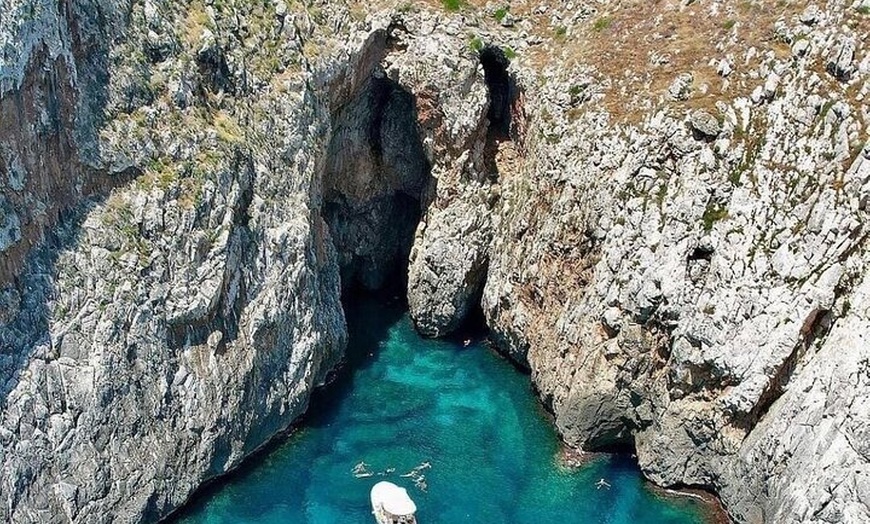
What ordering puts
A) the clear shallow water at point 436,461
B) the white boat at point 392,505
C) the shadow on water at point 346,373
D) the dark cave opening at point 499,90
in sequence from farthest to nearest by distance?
the dark cave opening at point 499,90 → the shadow on water at point 346,373 → the clear shallow water at point 436,461 → the white boat at point 392,505

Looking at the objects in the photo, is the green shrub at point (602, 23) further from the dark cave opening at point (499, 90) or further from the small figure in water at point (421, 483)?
the small figure in water at point (421, 483)

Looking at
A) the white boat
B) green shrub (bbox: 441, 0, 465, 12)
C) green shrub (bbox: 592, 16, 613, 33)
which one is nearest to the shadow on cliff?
the white boat

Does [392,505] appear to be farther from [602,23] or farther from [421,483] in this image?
[602,23]

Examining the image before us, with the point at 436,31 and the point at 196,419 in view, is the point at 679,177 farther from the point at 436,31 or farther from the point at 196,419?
the point at 196,419

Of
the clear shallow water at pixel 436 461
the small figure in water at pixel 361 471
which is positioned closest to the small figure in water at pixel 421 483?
the clear shallow water at pixel 436 461

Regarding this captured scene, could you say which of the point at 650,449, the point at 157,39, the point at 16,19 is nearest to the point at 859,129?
the point at 650,449

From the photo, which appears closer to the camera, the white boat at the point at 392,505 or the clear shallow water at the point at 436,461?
the white boat at the point at 392,505
